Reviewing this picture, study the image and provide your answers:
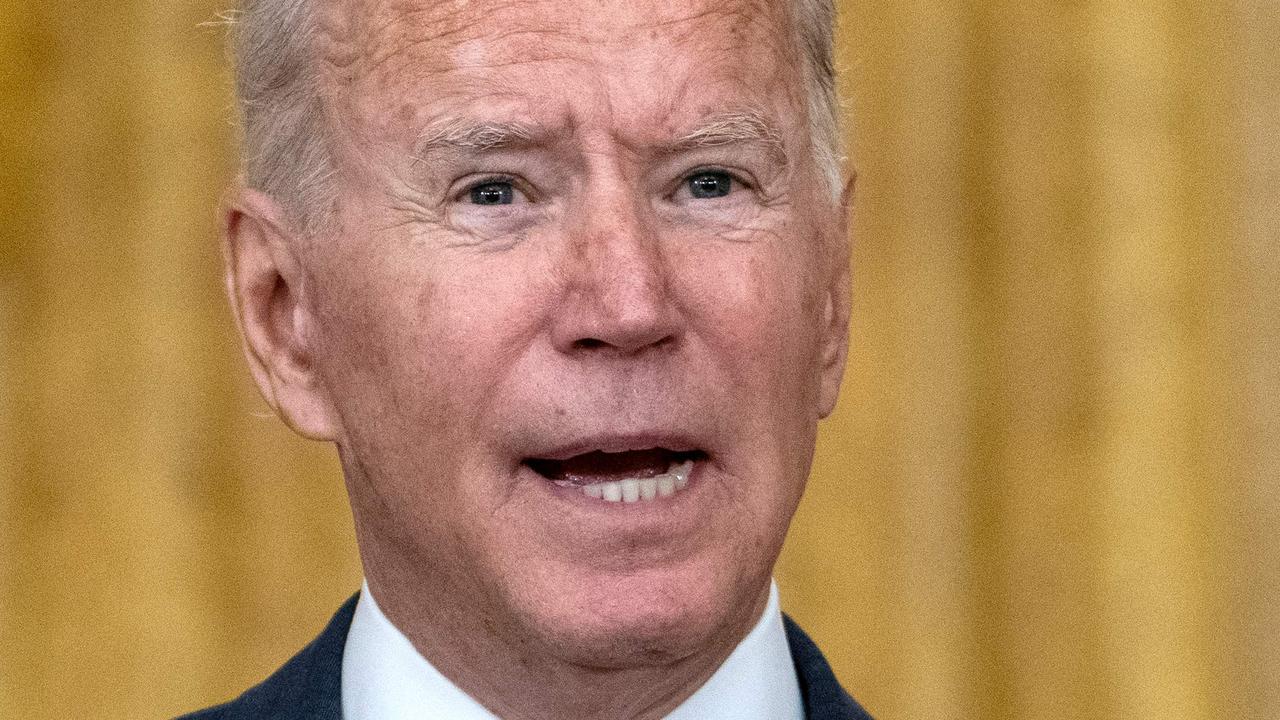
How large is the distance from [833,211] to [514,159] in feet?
1.25

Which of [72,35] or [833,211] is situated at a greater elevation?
[72,35]

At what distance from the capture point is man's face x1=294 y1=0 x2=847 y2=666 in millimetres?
1910

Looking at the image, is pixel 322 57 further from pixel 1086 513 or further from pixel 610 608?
pixel 1086 513

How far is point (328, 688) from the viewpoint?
217cm

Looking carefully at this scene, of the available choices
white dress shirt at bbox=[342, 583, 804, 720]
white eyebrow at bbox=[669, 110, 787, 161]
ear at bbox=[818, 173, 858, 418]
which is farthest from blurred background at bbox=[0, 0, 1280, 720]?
white eyebrow at bbox=[669, 110, 787, 161]

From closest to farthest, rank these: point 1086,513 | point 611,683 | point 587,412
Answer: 1. point 587,412
2. point 611,683
3. point 1086,513

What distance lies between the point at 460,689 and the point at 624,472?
272 millimetres

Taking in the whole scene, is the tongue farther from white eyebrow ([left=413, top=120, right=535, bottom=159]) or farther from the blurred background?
the blurred background

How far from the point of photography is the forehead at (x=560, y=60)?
1.94 m

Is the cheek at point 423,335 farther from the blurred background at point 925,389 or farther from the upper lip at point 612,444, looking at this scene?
the blurred background at point 925,389

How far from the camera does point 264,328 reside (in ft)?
7.23

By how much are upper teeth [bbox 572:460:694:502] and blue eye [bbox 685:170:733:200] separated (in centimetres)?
23

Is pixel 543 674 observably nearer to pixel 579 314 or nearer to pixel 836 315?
pixel 579 314

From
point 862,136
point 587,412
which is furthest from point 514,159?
point 862,136
